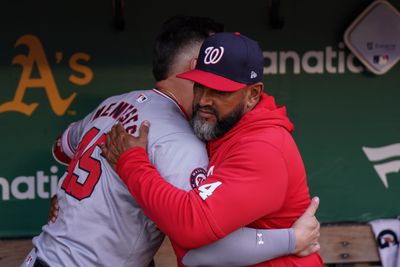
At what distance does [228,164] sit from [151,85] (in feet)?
5.17

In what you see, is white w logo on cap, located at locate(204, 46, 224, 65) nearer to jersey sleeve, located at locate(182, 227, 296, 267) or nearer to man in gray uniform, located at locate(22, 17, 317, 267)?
man in gray uniform, located at locate(22, 17, 317, 267)

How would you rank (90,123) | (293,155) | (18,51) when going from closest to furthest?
(293,155)
(90,123)
(18,51)

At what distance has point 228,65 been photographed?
2.02 meters

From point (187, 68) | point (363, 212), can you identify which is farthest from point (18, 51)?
point (363, 212)

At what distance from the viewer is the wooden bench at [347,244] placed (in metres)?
3.63

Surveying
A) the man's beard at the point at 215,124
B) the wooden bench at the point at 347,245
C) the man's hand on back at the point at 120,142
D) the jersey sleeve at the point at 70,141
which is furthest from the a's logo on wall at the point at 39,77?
the man's beard at the point at 215,124

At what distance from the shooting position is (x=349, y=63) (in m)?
3.54

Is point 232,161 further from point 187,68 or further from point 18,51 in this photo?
point 18,51

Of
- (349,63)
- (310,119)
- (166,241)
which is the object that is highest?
(349,63)

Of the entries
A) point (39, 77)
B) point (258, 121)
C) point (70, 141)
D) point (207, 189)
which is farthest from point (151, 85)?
point (207, 189)

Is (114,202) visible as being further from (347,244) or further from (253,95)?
(347,244)

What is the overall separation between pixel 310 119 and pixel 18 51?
→ 1456mm

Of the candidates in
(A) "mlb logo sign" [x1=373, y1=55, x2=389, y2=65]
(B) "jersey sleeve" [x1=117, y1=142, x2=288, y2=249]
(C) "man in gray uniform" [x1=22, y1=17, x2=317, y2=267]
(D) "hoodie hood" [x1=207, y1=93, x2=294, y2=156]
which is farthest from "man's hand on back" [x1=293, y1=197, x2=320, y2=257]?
(A) "mlb logo sign" [x1=373, y1=55, x2=389, y2=65]

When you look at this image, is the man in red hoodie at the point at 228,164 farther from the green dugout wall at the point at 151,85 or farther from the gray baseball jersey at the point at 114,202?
the green dugout wall at the point at 151,85
